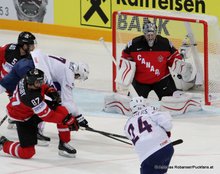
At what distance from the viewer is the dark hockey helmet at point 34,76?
7414mm

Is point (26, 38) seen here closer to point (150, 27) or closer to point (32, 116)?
point (32, 116)

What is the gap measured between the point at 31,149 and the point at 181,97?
1.93 meters

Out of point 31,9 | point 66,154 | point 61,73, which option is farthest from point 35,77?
point 31,9

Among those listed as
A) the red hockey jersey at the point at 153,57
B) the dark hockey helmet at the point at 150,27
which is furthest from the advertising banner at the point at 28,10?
the dark hockey helmet at the point at 150,27

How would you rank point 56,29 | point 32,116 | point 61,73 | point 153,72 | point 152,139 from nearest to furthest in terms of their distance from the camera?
point 152,139 < point 32,116 < point 61,73 < point 153,72 < point 56,29

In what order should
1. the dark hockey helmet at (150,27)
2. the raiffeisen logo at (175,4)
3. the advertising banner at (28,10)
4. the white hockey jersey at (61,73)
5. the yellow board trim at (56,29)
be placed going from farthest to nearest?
the advertising banner at (28,10)
the yellow board trim at (56,29)
the raiffeisen logo at (175,4)
the dark hockey helmet at (150,27)
the white hockey jersey at (61,73)

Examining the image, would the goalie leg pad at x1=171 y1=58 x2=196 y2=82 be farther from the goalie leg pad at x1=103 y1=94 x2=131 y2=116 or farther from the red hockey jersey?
the goalie leg pad at x1=103 y1=94 x2=131 y2=116

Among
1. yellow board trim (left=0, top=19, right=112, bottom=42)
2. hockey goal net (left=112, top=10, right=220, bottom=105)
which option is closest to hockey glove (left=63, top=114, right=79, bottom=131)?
hockey goal net (left=112, top=10, right=220, bottom=105)

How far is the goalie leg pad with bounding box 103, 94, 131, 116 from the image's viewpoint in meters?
9.11

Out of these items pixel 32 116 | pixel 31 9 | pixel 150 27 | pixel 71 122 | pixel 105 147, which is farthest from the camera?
pixel 31 9

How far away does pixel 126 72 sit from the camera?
9148mm

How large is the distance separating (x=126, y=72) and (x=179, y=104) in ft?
1.87

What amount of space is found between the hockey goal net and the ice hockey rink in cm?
34

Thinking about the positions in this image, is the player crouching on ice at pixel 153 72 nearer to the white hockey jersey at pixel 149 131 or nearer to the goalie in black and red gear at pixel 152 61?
the goalie in black and red gear at pixel 152 61
